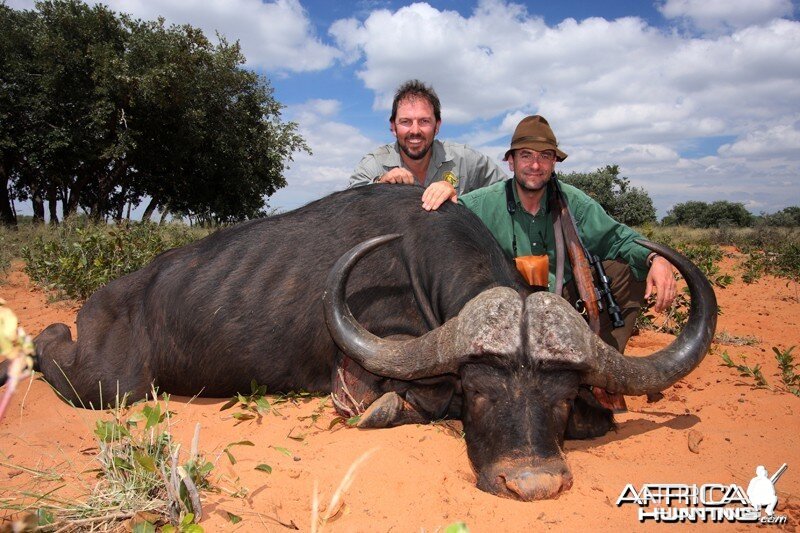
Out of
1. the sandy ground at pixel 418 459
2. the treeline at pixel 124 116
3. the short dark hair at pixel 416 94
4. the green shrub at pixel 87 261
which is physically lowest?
the sandy ground at pixel 418 459

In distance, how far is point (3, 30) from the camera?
661 inches

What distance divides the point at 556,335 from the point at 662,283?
1575 millimetres

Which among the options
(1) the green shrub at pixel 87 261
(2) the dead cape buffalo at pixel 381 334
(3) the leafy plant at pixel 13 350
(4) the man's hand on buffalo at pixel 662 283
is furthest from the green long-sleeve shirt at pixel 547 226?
(1) the green shrub at pixel 87 261

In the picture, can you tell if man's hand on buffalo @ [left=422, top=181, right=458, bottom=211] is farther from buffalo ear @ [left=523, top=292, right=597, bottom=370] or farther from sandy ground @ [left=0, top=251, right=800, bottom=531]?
sandy ground @ [left=0, top=251, right=800, bottom=531]

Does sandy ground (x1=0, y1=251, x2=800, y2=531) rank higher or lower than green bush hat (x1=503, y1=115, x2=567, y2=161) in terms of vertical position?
lower

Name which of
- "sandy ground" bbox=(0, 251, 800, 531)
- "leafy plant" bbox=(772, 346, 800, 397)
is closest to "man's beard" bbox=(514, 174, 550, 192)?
"sandy ground" bbox=(0, 251, 800, 531)

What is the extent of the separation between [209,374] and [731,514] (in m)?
3.41

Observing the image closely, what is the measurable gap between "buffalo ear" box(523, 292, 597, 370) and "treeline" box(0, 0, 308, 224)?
17.1 m

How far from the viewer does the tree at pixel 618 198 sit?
80.9 feet

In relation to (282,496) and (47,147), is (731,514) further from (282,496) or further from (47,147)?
(47,147)

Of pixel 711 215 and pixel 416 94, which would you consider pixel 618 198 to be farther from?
pixel 416 94

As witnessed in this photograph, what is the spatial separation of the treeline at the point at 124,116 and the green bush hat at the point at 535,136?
15293mm

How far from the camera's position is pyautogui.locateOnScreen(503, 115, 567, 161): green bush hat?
4.53 meters

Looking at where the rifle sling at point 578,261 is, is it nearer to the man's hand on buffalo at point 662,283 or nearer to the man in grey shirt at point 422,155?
the man's hand on buffalo at point 662,283
